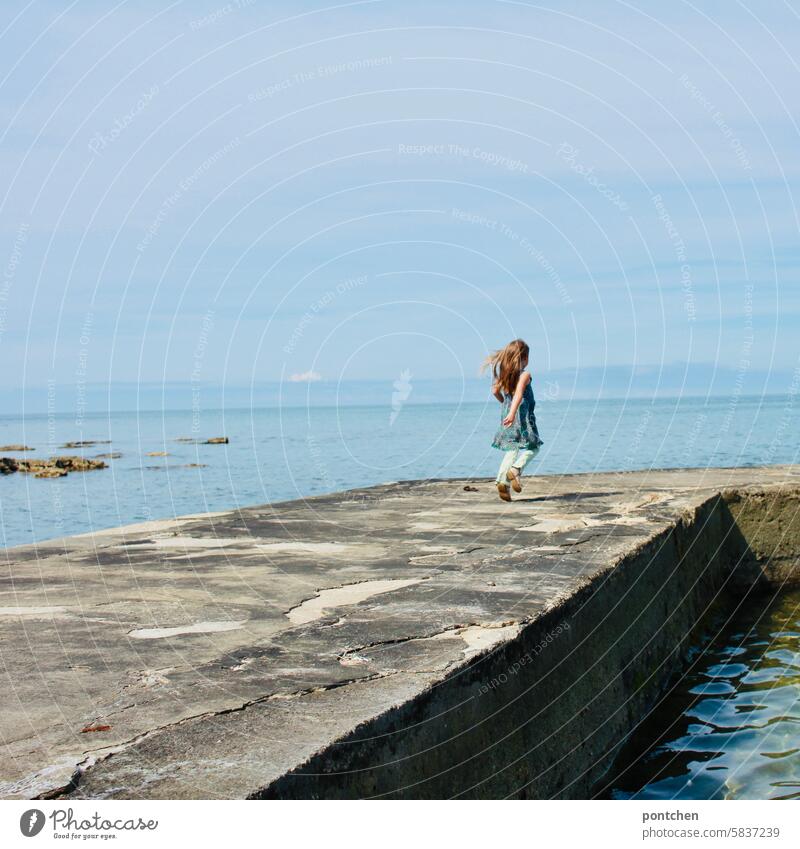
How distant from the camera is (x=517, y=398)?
8.40m

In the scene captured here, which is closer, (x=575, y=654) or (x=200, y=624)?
(x=200, y=624)

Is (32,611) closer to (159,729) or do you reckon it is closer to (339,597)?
(339,597)

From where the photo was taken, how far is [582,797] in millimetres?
4562

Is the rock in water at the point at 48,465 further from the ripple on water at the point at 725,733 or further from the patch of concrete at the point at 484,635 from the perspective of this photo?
the patch of concrete at the point at 484,635

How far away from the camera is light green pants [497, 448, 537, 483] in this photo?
8461mm

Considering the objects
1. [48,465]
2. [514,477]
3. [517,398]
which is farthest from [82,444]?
[517,398]

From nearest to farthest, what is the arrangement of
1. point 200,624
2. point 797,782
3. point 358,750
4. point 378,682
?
point 358,750
point 378,682
point 200,624
point 797,782

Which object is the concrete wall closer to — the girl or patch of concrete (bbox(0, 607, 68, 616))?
the girl

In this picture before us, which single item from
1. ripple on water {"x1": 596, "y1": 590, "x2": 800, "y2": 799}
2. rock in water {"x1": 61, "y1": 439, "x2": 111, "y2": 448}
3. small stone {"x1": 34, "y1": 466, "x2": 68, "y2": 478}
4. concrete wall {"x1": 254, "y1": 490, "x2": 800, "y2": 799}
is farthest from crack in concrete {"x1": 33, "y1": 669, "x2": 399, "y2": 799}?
rock in water {"x1": 61, "y1": 439, "x2": 111, "y2": 448}

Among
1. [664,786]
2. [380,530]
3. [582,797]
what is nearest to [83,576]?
[380,530]

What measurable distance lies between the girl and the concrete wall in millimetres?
1526

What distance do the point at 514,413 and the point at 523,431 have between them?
0.17m
